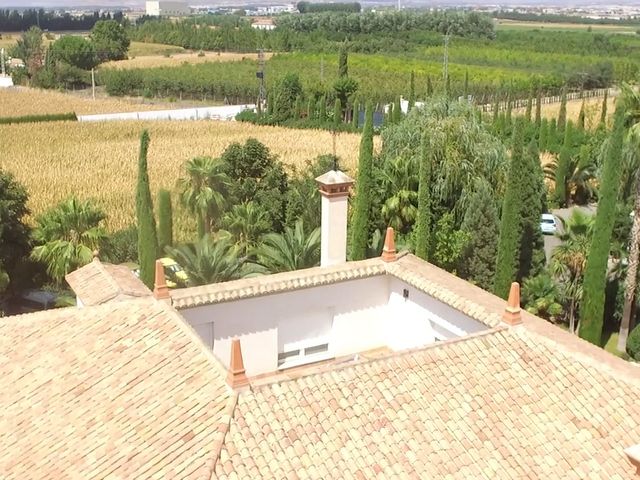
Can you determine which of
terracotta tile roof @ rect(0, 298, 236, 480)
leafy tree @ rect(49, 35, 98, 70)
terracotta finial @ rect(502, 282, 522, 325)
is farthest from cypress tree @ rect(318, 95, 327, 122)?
terracotta finial @ rect(502, 282, 522, 325)

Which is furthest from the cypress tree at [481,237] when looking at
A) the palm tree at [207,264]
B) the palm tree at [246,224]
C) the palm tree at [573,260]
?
the palm tree at [207,264]

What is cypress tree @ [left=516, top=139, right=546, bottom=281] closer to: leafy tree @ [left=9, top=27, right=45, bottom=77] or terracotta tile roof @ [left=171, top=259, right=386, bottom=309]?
terracotta tile roof @ [left=171, top=259, right=386, bottom=309]

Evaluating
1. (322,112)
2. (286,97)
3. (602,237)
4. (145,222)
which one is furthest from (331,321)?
(286,97)

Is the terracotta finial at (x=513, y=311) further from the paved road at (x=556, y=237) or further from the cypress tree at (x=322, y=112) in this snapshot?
the cypress tree at (x=322, y=112)

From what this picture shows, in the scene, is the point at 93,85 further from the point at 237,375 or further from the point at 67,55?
the point at 237,375

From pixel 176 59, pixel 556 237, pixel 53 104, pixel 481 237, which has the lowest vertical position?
pixel 53 104

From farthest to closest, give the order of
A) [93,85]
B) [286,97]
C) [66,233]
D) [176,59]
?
[176,59]
[93,85]
[286,97]
[66,233]

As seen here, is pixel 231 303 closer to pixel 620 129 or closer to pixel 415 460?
pixel 415 460
